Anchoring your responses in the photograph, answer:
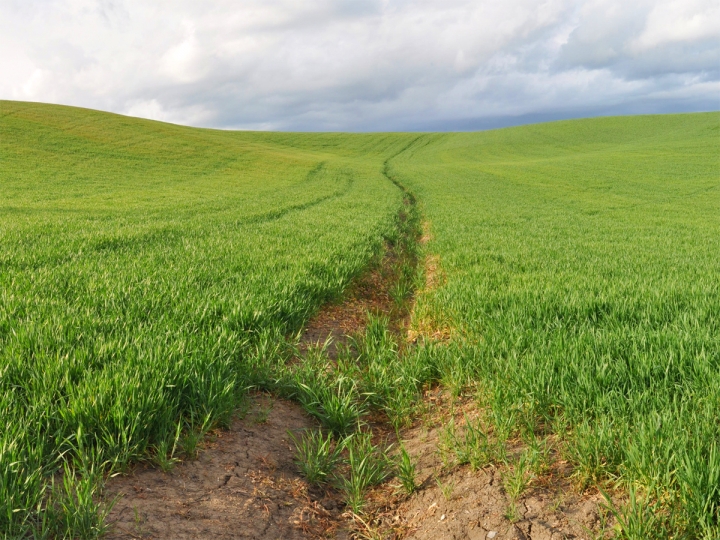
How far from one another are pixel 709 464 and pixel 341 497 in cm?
209

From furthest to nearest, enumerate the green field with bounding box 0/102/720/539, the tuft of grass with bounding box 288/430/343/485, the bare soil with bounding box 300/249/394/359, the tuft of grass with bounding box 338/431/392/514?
the bare soil with bounding box 300/249/394/359
the tuft of grass with bounding box 288/430/343/485
the tuft of grass with bounding box 338/431/392/514
the green field with bounding box 0/102/720/539

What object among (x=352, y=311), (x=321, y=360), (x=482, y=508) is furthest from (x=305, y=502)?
(x=352, y=311)

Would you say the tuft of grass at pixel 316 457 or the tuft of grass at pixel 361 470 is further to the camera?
the tuft of grass at pixel 316 457

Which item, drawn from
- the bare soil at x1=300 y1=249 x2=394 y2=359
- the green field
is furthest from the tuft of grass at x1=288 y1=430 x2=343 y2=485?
the bare soil at x1=300 y1=249 x2=394 y2=359

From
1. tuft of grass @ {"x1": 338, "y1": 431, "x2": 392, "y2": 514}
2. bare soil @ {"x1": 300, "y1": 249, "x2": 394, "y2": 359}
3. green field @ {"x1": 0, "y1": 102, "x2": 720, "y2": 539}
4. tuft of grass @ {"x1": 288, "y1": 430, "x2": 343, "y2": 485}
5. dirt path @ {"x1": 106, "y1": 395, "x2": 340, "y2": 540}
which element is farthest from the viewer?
bare soil @ {"x1": 300, "y1": 249, "x2": 394, "y2": 359}

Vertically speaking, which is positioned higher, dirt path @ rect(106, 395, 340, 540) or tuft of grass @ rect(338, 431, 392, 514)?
dirt path @ rect(106, 395, 340, 540)

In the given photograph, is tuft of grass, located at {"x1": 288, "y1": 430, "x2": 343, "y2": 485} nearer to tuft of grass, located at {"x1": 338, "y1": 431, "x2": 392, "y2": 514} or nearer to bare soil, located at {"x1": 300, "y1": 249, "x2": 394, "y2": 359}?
tuft of grass, located at {"x1": 338, "y1": 431, "x2": 392, "y2": 514}

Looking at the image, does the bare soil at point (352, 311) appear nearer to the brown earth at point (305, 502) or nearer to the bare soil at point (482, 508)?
the brown earth at point (305, 502)

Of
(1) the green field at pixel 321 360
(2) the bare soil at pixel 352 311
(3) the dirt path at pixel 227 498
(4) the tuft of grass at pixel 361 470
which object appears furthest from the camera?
(2) the bare soil at pixel 352 311

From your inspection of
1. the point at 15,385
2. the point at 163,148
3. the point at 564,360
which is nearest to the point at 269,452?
the point at 15,385

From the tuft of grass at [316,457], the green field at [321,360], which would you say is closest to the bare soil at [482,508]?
the green field at [321,360]

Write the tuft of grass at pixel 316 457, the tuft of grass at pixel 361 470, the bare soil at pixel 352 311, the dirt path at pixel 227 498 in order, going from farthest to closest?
the bare soil at pixel 352 311
the tuft of grass at pixel 316 457
the tuft of grass at pixel 361 470
the dirt path at pixel 227 498

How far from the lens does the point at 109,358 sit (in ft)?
11.8

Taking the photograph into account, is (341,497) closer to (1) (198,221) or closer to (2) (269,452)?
(2) (269,452)
